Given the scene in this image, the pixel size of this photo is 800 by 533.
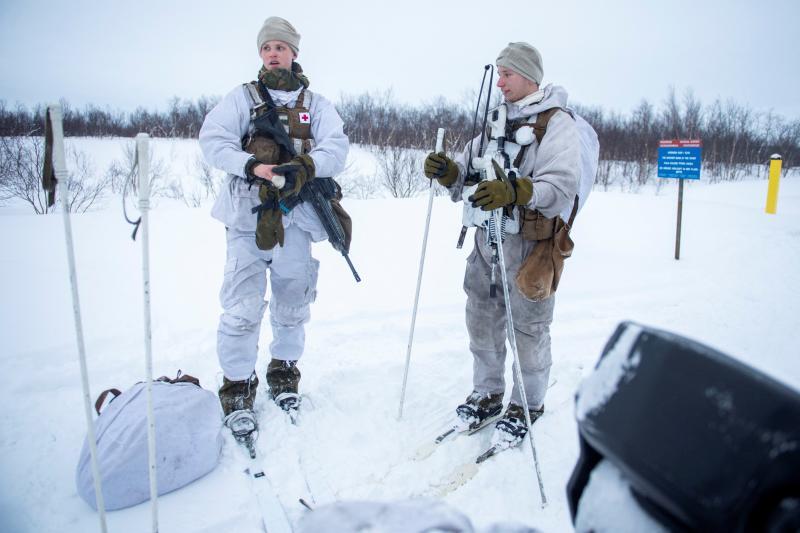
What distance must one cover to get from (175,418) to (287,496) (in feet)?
2.27

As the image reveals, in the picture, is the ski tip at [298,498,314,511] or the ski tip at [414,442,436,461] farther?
the ski tip at [414,442,436,461]

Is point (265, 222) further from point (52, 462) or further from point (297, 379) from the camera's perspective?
point (52, 462)

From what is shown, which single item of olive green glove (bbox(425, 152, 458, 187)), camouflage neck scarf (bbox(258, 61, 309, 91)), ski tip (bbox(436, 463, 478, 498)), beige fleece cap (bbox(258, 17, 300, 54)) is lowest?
ski tip (bbox(436, 463, 478, 498))

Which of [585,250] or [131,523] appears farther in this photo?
[585,250]

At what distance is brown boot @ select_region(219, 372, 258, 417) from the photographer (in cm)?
266

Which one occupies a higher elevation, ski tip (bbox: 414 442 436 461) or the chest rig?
the chest rig

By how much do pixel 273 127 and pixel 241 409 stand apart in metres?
1.73

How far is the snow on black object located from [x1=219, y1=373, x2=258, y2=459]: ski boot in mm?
126

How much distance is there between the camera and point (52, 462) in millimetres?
2293

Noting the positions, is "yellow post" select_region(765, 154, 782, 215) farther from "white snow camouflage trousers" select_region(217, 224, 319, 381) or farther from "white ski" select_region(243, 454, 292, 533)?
"white ski" select_region(243, 454, 292, 533)

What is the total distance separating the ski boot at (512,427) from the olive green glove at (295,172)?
6.01ft

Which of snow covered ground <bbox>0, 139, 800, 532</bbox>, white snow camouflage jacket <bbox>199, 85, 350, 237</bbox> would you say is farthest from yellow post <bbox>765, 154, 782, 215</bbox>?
white snow camouflage jacket <bbox>199, 85, 350, 237</bbox>

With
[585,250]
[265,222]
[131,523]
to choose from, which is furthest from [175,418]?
[585,250]

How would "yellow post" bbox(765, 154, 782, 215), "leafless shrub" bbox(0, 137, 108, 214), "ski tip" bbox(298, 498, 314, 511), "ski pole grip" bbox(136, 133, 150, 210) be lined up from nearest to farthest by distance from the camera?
"ski pole grip" bbox(136, 133, 150, 210) → "ski tip" bbox(298, 498, 314, 511) → "yellow post" bbox(765, 154, 782, 215) → "leafless shrub" bbox(0, 137, 108, 214)
